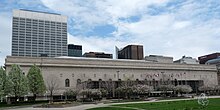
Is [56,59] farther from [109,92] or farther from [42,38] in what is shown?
[42,38]

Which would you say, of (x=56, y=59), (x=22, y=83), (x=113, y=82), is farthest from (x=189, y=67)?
(x=22, y=83)

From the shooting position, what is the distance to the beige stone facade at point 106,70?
285 ft

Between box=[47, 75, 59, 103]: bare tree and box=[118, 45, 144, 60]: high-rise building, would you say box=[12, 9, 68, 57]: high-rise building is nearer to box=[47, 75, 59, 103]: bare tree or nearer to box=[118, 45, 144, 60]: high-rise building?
box=[118, 45, 144, 60]: high-rise building

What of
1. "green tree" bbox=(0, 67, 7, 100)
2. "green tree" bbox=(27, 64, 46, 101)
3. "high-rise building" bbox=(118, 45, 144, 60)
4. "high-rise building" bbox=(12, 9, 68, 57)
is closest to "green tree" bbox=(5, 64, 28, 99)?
"green tree" bbox=(0, 67, 7, 100)

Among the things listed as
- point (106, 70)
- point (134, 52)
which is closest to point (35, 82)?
point (106, 70)

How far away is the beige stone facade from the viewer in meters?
87.0

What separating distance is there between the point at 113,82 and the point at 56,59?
67.7ft

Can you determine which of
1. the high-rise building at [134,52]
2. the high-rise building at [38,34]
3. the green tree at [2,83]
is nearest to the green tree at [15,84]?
the green tree at [2,83]

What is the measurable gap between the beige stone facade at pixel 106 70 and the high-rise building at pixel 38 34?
73.2 metres

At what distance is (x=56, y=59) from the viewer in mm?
90625

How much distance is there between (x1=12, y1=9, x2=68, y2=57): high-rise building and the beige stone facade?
73.2 meters

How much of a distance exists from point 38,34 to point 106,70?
89.7 m

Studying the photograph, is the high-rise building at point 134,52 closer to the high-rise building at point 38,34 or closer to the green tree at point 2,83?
the high-rise building at point 38,34

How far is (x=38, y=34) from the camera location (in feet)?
568
